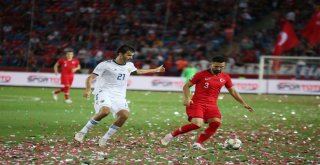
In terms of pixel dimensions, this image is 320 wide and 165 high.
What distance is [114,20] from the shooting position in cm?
4116

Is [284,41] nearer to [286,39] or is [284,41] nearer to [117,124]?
[286,39]

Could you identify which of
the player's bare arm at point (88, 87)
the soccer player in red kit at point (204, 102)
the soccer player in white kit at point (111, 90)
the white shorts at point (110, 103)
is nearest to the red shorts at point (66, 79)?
the soccer player in white kit at point (111, 90)

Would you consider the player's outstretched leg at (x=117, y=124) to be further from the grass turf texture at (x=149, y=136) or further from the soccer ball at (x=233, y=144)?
the soccer ball at (x=233, y=144)

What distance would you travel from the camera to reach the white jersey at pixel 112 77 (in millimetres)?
13172

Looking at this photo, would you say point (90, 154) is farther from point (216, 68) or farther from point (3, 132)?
point (3, 132)

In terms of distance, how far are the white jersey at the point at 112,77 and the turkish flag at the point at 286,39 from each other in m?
23.8

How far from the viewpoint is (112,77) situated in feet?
43.3

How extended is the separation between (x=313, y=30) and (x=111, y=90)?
81.7ft

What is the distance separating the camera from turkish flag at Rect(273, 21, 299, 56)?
35750mm

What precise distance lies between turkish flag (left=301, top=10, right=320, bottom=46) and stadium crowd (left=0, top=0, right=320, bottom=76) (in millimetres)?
670

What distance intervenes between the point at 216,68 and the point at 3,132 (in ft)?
18.3

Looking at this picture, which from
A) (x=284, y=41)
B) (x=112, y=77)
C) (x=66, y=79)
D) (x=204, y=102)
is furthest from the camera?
(x=284, y=41)

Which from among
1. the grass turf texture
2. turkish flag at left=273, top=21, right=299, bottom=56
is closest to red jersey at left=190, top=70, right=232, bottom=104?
the grass turf texture

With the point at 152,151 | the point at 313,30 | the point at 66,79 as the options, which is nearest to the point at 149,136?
the point at 152,151
